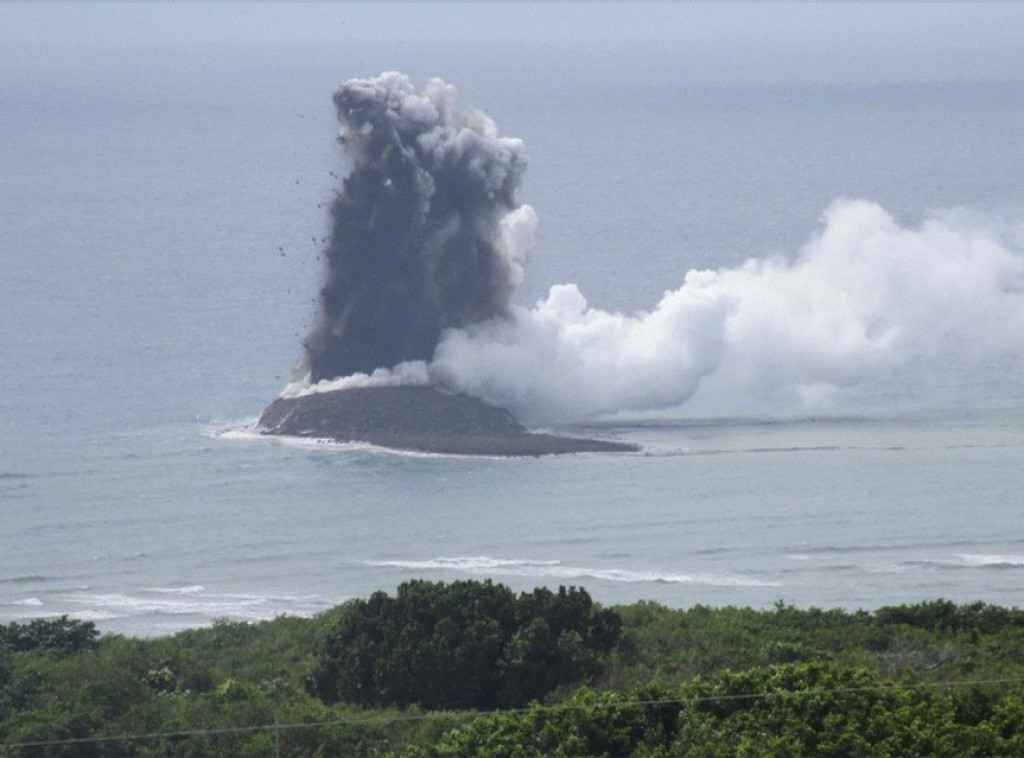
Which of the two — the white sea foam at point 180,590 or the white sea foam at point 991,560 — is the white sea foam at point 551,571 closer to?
the white sea foam at point 180,590

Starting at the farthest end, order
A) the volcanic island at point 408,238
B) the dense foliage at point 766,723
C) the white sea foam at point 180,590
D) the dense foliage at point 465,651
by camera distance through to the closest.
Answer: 1. the volcanic island at point 408,238
2. the white sea foam at point 180,590
3. the dense foliage at point 465,651
4. the dense foliage at point 766,723

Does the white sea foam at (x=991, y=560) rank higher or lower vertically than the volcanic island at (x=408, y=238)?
lower

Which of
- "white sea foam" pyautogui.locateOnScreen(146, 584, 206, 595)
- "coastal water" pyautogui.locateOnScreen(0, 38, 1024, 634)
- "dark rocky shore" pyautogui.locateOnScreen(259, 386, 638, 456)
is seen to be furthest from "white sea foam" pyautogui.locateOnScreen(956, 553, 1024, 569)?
"white sea foam" pyautogui.locateOnScreen(146, 584, 206, 595)

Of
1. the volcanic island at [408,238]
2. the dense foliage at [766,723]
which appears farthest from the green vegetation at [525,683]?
the volcanic island at [408,238]

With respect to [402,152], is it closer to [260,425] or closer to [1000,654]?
[260,425]

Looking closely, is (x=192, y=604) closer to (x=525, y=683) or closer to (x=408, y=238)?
(x=525, y=683)

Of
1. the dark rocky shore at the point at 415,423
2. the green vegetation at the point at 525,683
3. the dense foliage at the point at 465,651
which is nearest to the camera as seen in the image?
the green vegetation at the point at 525,683

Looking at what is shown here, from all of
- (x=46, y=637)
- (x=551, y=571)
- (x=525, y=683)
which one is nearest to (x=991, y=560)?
(x=551, y=571)

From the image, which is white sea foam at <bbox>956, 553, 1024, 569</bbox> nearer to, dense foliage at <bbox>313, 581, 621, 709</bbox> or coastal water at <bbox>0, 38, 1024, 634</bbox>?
coastal water at <bbox>0, 38, 1024, 634</bbox>
